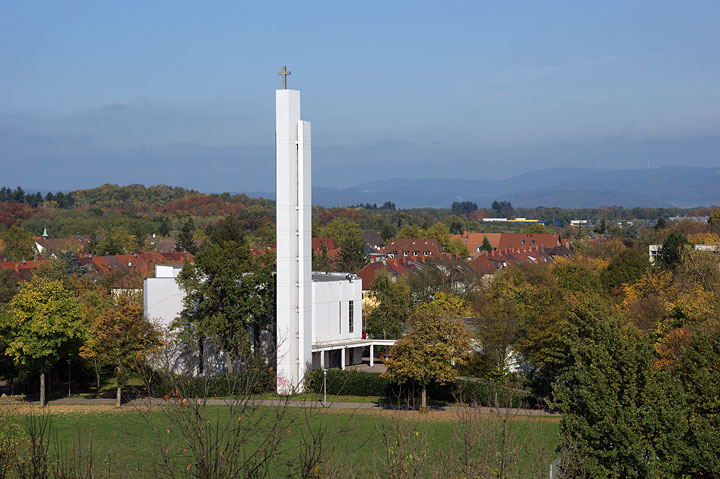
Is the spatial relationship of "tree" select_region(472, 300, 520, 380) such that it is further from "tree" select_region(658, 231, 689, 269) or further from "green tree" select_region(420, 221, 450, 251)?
"green tree" select_region(420, 221, 450, 251)

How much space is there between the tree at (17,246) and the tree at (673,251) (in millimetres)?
72343

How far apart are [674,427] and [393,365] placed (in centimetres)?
1705

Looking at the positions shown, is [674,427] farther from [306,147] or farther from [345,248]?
[345,248]

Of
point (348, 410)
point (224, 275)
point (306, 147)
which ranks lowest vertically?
point (348, 410)

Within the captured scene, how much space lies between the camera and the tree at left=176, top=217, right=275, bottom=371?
3884 cm

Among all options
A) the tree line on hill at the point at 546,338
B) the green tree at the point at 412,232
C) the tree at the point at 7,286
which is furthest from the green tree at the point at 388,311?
the green tree at the point at 412,232

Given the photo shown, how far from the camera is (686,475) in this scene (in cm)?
1941

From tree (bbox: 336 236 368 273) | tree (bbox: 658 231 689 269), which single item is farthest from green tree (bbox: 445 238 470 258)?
tree (bbox: 658 231 689 269)

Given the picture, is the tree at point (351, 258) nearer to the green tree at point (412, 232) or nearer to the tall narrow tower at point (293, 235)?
the tall narrow tower at point (293, 235)

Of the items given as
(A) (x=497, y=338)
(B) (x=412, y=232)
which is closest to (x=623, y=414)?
(A) (x=497, y=338)

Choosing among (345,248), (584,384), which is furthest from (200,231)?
(584,384)

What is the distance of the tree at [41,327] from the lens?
1403 inches

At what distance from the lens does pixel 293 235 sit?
4006 cm

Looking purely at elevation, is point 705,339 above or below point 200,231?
below
